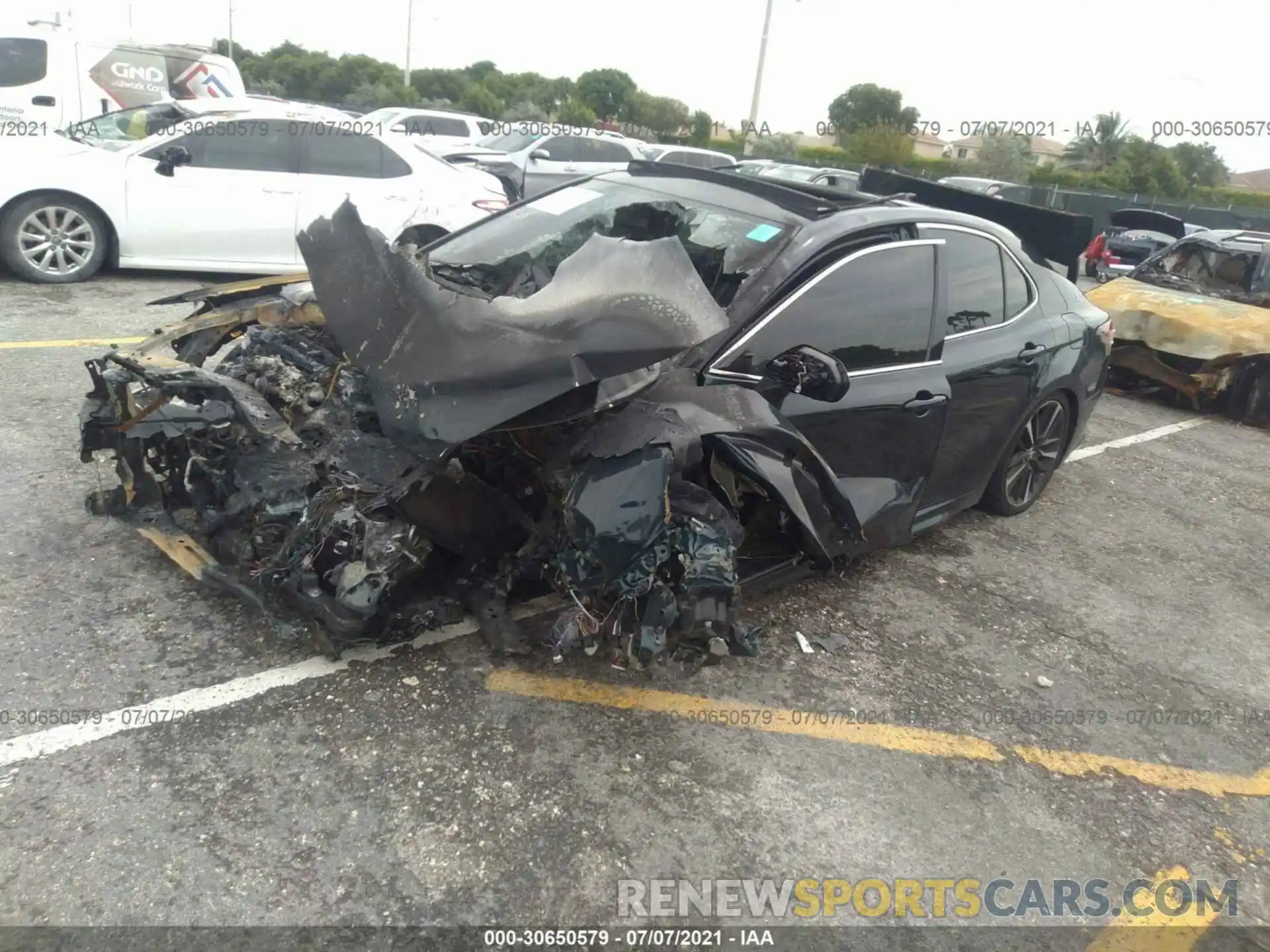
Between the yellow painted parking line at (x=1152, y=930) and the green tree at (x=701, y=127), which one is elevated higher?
the green tree at (x=701, y=127)

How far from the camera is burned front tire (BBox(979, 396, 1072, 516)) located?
16.4 feet

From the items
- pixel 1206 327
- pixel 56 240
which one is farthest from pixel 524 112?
pixel 1206 327

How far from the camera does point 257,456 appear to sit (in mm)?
3211

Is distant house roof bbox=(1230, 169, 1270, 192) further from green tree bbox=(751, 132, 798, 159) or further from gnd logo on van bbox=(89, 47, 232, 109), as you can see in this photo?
gnd logo on van bbox=(89, 47, 232, 109)

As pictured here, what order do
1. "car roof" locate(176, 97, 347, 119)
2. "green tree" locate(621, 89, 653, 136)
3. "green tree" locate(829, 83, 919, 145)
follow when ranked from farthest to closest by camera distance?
"green tree" locate(829, 83, 919, 145), "green tree" locate(621, 89, 653, 136), "car roof" locate(176, 97, 347, 119)

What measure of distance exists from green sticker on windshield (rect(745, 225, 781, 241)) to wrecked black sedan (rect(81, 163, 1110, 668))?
2cm

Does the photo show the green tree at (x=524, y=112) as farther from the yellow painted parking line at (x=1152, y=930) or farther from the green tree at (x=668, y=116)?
the yellow painted parking line at (x=1152, y=930)

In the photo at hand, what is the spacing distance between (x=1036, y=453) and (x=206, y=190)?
282 inches

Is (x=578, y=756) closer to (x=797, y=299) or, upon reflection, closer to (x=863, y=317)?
(x=797, y=299)

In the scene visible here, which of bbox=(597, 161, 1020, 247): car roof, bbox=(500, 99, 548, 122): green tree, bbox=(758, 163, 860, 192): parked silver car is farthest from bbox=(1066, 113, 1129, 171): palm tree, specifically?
bbox=(597, 161, 1020, 247): car roof

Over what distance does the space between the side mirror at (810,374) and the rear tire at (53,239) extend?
7.06 meters

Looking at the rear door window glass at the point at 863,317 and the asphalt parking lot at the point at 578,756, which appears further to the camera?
the rear door window glass at the point at 863,317

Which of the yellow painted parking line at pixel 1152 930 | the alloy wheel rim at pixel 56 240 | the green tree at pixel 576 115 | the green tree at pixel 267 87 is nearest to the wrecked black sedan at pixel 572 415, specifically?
the yellow painted parking line at pixel 1152 930

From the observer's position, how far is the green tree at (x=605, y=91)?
182 ft
